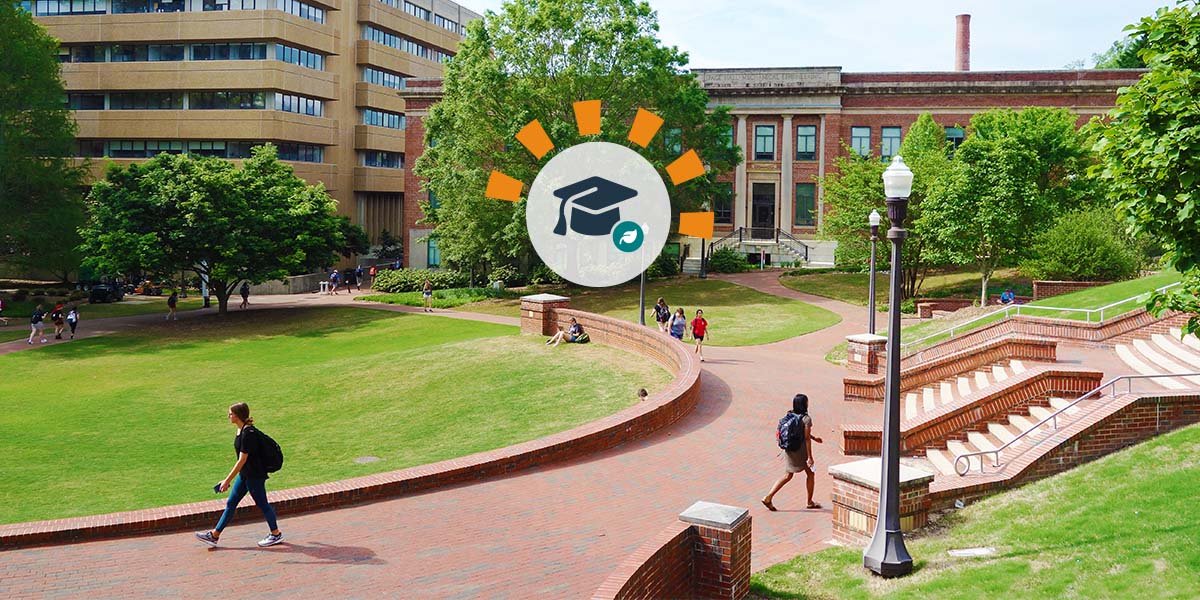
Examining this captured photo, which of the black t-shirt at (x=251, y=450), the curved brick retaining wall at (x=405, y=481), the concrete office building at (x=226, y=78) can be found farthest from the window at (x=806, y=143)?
the black t-shirt at (x=251, y=450)

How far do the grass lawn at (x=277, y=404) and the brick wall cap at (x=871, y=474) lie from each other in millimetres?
7765

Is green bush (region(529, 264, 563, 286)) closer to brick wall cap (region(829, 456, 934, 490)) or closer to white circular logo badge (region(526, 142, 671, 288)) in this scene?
white circular logo badge (region(526, 142, 671, 288))

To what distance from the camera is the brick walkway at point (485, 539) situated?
910 cm

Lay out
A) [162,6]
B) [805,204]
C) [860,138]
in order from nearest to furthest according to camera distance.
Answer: [860,138]
[805,204]
[162,6]

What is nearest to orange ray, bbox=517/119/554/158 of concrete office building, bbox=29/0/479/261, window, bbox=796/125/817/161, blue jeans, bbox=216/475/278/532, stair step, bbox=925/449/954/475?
concrete office building, bbox=29/0/479/261

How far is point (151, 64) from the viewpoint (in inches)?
2539

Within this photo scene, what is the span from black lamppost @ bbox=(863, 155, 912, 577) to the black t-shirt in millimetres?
6359

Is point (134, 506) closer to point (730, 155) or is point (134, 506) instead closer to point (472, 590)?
point (472, 590)

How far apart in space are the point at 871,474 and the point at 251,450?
6.63 meters

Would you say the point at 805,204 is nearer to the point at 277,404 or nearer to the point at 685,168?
the point at 685,168

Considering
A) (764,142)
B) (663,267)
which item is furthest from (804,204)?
(663,267)

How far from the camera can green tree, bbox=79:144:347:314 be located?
4078cm

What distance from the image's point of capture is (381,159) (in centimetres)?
7369

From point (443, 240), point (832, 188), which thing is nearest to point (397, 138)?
point (443, 240)
